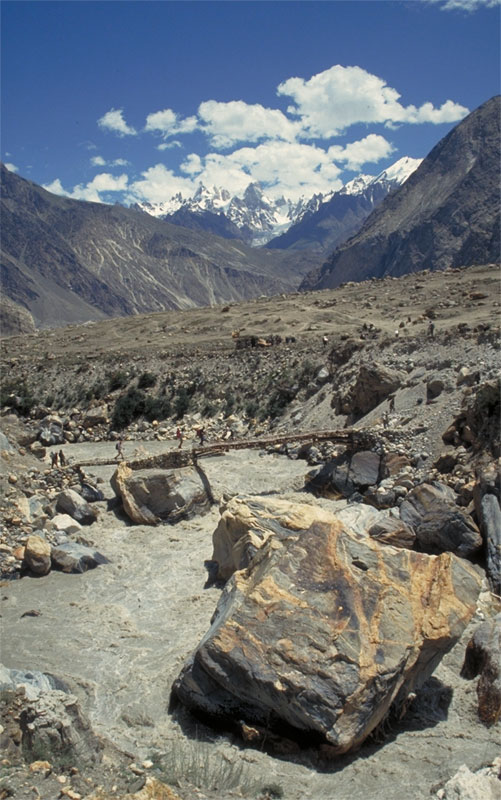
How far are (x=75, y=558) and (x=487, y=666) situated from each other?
940 centimetres

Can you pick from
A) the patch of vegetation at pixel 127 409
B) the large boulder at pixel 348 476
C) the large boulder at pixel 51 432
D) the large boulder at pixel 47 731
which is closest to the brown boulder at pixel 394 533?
the large boulder at pixel 348 476

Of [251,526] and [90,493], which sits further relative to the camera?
[90,493]

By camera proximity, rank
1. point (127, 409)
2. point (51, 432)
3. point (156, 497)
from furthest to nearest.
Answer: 1. point (127, 409)
2. point (51, 432)
3. point (156, 497)

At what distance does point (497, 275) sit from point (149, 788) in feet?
148

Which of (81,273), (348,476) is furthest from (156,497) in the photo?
(81,273)

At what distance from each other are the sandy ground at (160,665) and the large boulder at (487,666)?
201mm

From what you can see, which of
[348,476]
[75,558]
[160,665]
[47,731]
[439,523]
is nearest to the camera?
[47,731]

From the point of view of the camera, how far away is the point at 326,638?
8.16 metres

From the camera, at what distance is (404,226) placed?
396 feet

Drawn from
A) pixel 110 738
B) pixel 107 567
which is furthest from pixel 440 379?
pixel 110 738

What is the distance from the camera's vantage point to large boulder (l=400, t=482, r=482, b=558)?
12742 millimetres

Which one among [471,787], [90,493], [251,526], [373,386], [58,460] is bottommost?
[471,787]

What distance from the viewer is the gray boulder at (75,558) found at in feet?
45.6

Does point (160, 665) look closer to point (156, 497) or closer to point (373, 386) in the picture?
point (156, 497)
